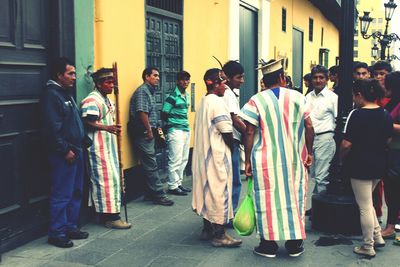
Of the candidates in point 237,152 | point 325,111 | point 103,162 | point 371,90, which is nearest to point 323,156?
point 325,111

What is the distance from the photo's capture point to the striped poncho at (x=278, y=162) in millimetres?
4770

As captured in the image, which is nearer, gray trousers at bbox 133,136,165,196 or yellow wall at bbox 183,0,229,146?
gray trousers at bbox 133,136,165,196

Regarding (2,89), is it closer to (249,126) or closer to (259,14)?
(249,126)

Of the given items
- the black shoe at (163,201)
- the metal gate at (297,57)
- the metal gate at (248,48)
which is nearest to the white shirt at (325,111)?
the black shoe at (163,201)

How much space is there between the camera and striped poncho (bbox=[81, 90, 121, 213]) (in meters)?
5.74

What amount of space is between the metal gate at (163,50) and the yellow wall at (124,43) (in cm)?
37

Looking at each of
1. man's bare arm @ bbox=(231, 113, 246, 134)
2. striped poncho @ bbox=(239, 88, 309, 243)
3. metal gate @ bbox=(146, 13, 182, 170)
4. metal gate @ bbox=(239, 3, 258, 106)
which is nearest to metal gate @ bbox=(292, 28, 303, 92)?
metal gate @ bbox=(239, 3, 258, 106)

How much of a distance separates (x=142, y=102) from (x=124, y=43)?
31.8 inches

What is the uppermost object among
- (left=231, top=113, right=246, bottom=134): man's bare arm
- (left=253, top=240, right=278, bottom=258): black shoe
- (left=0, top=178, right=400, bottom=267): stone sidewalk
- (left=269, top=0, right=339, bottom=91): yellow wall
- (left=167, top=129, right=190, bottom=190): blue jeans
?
(left=269, top=0, right=339, bottom=91): yellow wall

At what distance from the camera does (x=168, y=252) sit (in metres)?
5.06

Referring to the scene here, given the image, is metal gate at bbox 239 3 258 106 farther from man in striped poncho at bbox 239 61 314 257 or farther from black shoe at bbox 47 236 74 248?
black shoe at bbox 47 236 74 248

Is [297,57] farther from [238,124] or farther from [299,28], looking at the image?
[238,124]

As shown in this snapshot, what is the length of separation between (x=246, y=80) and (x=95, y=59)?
6.36 m

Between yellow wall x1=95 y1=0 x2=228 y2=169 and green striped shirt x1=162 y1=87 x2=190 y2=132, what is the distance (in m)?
0.52
